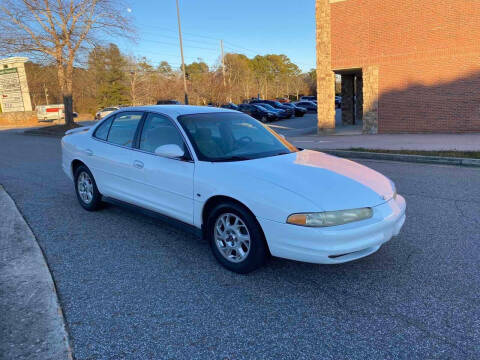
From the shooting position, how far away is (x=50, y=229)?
16.1 feet

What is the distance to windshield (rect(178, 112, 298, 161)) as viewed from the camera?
4021mm

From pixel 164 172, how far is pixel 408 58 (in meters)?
16.1

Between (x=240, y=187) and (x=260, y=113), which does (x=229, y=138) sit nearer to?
(x=240, y=187)

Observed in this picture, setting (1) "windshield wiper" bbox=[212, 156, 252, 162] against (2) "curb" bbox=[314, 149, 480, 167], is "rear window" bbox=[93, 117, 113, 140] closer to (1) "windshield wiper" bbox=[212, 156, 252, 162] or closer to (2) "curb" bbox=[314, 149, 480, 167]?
(1) "windshield wiper" bbox=[212, 156, 252, 162]

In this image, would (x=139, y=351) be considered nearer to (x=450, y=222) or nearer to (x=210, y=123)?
(x=210, y=123)

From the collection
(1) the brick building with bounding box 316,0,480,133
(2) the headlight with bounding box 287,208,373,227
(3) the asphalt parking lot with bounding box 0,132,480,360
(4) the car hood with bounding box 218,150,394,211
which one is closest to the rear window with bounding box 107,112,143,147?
(3) the asphalt parking lot with bounding box 0,132,480,360

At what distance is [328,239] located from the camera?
3057mm

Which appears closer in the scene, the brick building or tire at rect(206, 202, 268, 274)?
tire at rect(206, 202, 268, 274)

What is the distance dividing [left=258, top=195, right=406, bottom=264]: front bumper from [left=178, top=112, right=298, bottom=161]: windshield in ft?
3.46

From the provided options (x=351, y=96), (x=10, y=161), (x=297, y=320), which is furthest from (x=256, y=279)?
(x=351, y=96)

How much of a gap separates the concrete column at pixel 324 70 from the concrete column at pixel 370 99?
1.87 meters

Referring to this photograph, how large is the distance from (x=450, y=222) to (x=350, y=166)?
185 cm

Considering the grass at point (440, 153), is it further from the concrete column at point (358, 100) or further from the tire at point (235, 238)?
the concrete column at point (358, 100)

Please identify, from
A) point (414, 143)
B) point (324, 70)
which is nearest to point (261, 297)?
point (414, 143)
